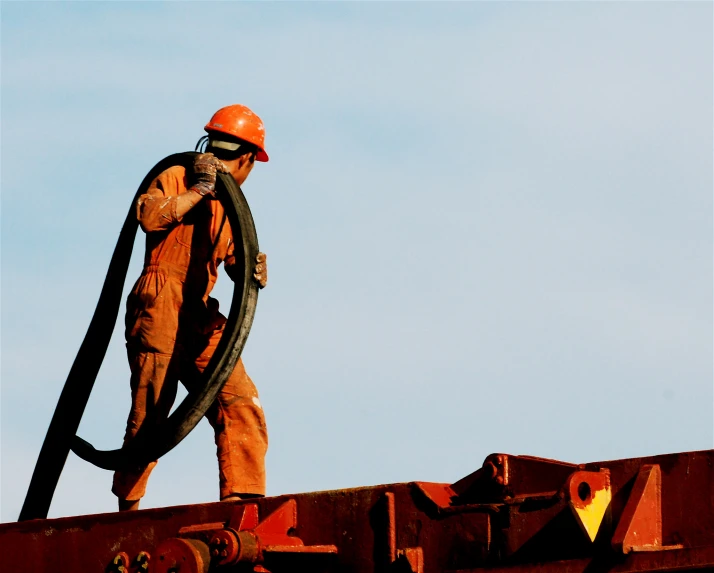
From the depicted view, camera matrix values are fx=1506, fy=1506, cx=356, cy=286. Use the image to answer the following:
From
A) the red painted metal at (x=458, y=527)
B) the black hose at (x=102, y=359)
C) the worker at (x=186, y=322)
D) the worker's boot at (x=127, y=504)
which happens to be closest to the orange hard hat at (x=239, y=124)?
the worker at (x=186, y=322)

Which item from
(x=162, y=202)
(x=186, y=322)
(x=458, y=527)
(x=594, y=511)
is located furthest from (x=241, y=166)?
(x=594, y=511)

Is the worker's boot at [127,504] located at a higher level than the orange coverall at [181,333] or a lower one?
lower

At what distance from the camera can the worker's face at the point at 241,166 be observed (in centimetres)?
877

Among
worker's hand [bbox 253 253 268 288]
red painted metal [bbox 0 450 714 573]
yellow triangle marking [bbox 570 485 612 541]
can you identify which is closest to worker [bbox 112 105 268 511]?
worker's hand [bbox 253 253 268 288]

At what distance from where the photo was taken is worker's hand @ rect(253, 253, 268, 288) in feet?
26.3

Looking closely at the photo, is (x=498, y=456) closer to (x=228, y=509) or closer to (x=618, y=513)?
(x=618, y=513)

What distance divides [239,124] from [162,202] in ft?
2.72

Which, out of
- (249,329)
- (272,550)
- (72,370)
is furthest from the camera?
(72,370)

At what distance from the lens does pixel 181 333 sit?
27.6 feet

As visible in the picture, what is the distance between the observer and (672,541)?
543 centimetres

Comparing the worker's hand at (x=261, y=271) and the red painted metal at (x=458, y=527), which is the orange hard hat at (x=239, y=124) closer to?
the worker's hand at (x=261, y=271)

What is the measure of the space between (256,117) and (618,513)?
161 inches

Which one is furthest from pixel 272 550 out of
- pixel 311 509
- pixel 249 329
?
pixel 249 329

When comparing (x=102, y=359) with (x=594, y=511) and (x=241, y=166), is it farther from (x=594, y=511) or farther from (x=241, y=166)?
(x=594, y=511)
